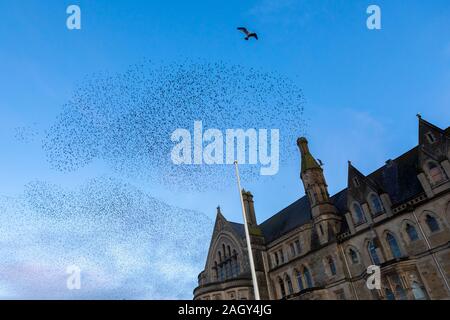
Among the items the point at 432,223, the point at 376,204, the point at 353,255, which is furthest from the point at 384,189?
the point at 353,255

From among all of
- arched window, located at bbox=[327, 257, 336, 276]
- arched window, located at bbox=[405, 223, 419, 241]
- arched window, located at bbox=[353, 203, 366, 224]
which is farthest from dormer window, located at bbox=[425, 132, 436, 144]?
arched window, located at bbox=[327, 257, 336, 276]

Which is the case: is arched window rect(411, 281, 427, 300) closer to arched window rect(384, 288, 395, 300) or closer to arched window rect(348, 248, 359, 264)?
arched window rect(384, 288, 395, 300)

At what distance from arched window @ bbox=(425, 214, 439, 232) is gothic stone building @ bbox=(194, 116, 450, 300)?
0.07 metres

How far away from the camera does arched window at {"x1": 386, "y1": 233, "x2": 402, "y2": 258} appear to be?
1142 inches

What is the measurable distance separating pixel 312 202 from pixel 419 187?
11411mm

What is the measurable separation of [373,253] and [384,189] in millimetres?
6400

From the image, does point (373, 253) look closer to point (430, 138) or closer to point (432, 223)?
point (432, 223)

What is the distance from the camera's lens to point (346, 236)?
110ft

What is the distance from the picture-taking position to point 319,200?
37.5m

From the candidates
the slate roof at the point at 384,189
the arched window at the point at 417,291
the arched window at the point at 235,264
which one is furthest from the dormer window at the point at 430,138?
the arched window at the point at 235,264

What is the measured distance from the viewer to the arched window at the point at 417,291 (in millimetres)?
26495

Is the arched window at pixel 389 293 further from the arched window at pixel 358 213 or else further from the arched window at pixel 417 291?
the arched window at pixel 358 213
